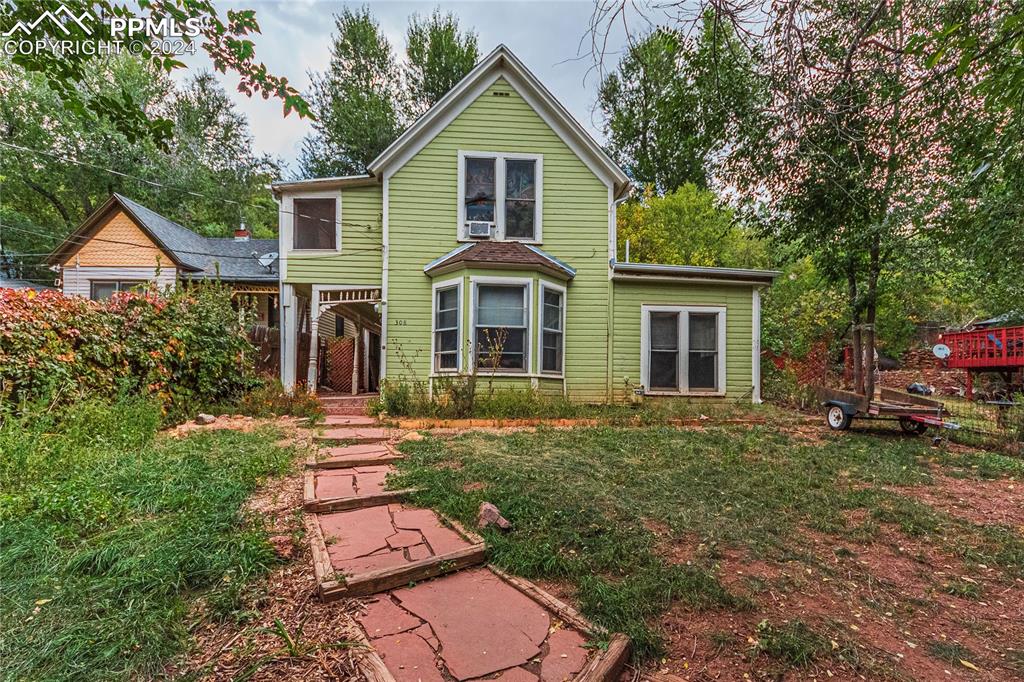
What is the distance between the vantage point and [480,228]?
8734 millimetres

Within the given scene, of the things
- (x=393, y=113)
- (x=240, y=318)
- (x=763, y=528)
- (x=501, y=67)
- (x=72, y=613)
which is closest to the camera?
(x=72, y=613)

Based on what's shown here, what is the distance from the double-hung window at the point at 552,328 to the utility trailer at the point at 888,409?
14.6 feet

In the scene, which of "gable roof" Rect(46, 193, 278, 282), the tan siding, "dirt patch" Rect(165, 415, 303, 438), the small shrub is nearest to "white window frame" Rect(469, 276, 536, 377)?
the small shrub

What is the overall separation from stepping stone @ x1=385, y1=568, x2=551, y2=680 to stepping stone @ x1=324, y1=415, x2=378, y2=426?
14.7 ft

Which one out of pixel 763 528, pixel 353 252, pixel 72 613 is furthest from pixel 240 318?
pixel 763 528

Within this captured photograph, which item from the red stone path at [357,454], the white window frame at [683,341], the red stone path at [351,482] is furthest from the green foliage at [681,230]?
the red stone path at [351,482]

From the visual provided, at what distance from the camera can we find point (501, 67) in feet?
28.9

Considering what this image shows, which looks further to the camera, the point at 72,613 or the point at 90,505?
the point at 90,505

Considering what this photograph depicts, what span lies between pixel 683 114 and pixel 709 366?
19.9 ft

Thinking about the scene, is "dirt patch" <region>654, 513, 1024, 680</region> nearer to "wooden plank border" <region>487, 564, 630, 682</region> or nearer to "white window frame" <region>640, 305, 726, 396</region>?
"wooden plank border" <region>487, 564, 630, 682</region>

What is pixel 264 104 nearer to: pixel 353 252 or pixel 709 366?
pixel 353 252

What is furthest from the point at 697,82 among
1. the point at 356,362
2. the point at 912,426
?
the point at 356,362

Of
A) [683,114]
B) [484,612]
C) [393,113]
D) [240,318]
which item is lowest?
[484,612]

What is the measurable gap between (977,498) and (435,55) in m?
23.1
